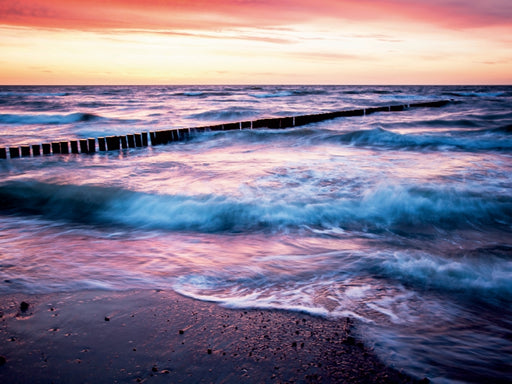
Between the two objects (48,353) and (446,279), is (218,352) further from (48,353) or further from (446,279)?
(446,279)

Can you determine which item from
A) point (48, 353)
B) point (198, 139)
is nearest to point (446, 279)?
point (48, 353)

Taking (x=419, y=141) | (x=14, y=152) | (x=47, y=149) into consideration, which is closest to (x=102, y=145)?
(x=47, y=149)

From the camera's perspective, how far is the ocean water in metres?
2.77

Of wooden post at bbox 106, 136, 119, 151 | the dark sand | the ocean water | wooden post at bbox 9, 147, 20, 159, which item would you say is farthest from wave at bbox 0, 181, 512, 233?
wooden post at bbox 106, 136, 119, 151

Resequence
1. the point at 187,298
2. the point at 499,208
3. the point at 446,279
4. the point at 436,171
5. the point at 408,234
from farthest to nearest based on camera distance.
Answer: the point at 436,171 < the point at 499,208 < the point at 408,234 < the point at 446,279 < the point at 187,298

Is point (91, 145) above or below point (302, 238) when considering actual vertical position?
above

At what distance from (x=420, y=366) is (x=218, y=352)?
3.62ft

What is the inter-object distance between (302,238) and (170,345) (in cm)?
250

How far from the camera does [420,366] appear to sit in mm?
2191

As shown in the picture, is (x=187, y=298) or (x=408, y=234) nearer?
(x=187, y=298)

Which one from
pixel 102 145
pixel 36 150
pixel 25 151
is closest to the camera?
pixel 25 151

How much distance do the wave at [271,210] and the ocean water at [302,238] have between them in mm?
27

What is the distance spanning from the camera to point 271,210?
5.49 metres

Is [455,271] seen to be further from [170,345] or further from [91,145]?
[91,145]
